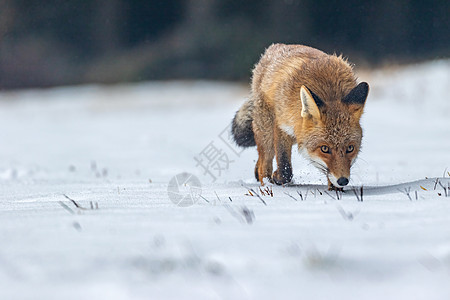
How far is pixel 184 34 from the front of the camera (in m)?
25.7

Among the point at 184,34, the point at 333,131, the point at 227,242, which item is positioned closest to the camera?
the point at 227,242

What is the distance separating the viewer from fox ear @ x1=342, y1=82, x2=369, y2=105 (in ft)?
15.3

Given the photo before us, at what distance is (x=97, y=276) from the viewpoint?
2.11 m

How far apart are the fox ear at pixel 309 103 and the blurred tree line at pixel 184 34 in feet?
59.8

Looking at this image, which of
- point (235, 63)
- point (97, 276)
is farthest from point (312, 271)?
point (235, 63)

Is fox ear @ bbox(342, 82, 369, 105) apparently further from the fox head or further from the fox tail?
the fox tail

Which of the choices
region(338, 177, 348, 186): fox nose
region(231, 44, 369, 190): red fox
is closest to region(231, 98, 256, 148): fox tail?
region(231, 44, 369, 190): red fox

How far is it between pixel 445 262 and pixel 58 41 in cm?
2628

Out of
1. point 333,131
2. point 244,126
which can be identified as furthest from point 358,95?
point 244,126

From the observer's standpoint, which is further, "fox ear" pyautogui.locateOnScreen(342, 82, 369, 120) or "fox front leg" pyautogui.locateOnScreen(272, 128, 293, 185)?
"fox front leg" pyautogui.locateOnScreen(272, 128, 293, 185)

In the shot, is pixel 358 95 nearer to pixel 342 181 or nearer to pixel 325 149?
pixel 325 149

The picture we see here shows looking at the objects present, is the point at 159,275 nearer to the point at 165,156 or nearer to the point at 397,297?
the point at 397,297

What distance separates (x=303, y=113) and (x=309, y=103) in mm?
128

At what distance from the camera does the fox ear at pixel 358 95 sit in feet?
15.3
